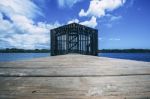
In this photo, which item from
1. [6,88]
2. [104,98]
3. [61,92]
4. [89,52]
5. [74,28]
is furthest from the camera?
[89,52]

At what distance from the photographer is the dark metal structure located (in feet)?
69.8

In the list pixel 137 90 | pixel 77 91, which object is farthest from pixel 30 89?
pixel 137 90

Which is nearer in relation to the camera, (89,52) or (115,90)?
(115,90)

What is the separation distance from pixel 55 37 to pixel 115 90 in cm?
2028

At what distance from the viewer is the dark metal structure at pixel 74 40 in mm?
21266

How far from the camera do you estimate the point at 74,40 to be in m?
22.5

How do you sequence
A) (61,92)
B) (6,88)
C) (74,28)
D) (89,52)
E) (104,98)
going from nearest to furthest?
(104,98) < (61,92) < (6,88) < (74,28) < (89,52)

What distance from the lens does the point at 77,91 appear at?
1.70 metres

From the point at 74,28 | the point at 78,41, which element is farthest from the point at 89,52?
the point at 74,28

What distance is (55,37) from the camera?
21.8m

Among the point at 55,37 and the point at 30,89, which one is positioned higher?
the point at 55,37

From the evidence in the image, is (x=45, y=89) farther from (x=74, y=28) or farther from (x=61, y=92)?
(x=74, y=28)

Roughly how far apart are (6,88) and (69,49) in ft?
66.0

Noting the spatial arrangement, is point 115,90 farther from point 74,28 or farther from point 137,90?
point 74,28
